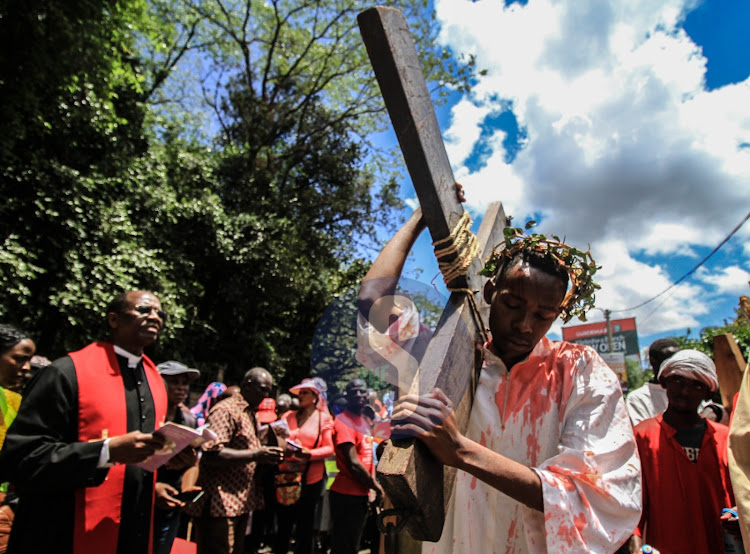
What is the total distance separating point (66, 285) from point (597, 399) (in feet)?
30.7

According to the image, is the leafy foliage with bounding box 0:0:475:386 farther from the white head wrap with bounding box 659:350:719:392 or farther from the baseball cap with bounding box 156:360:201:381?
the white head wrap with bounding box 659:350:719:392

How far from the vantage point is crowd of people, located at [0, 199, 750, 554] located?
4.26 feet

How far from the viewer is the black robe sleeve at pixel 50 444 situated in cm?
232

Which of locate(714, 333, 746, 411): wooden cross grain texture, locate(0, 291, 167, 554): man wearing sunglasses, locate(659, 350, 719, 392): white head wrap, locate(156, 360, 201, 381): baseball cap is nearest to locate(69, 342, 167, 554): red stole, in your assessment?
locate(0, 291, 167, 554): man wearing sunglasses

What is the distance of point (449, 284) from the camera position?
1.54 meters

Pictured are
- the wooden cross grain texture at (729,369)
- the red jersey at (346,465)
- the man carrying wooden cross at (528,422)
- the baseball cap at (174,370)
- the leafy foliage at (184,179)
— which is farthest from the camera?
the leafy foliage at (184,179)

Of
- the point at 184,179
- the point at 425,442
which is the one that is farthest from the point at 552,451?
the point at 184,179

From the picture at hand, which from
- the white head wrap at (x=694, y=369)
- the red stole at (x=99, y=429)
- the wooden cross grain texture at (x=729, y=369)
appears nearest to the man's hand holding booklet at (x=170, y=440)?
the red stole at (x=99, y=429)

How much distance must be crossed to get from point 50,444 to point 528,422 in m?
2.35

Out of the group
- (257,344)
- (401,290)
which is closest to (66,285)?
(257,344)

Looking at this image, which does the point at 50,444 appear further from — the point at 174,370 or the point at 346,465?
the point at 346,465

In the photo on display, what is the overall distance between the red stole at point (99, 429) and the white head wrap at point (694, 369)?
3400 mm

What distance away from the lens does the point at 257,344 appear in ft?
42.7

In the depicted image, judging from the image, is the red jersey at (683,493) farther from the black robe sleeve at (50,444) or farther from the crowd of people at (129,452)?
the black robe sleeve at (50,444)
